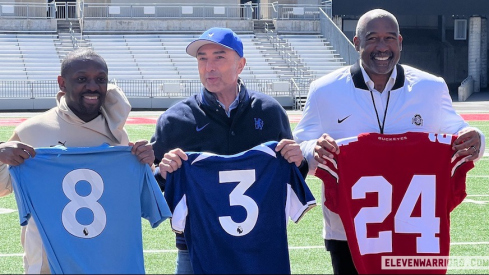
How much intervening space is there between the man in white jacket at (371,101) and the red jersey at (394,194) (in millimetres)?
132

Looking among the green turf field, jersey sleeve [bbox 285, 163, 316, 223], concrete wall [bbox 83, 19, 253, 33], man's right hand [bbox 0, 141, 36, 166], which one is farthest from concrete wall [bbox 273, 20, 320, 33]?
man's right hand [bbox 0, 141, 36, 166]

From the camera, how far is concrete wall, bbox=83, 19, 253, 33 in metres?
37.1

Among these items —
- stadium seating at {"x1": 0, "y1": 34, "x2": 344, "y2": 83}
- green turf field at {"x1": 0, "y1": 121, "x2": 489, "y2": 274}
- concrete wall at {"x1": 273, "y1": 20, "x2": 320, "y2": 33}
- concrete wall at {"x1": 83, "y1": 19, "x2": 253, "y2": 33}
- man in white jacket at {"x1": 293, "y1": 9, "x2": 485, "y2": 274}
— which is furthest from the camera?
concrete wall at {"x1": 273, "y1": 20, "x2": 320, "y2": 33}

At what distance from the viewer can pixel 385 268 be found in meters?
4.62

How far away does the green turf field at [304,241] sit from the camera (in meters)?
6.64

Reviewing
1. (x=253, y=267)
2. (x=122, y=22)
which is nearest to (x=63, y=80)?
(x=253, y=267)

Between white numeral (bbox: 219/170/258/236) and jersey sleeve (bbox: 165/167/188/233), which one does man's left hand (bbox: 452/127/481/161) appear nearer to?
white numeral (bbox: 219/170/258/236)

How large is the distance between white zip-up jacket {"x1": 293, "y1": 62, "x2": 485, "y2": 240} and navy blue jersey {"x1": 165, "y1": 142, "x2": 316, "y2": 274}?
0.27m

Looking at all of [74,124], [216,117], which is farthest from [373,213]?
[74,124]

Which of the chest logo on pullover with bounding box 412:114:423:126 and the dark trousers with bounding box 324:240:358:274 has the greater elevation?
the chest logo on pullover with bounding box 412:114:423:126

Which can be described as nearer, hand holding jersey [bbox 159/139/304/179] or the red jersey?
hand holding jersey [bbox 159/139/304/179]

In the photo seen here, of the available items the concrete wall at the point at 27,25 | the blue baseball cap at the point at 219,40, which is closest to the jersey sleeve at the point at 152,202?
the blue baseball cap at the point at 219,40

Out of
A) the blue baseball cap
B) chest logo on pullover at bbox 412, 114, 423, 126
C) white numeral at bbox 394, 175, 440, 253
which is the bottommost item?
white numeral at bbox 394, 175, 440, 253

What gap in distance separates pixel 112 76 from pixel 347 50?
34.0 feet
